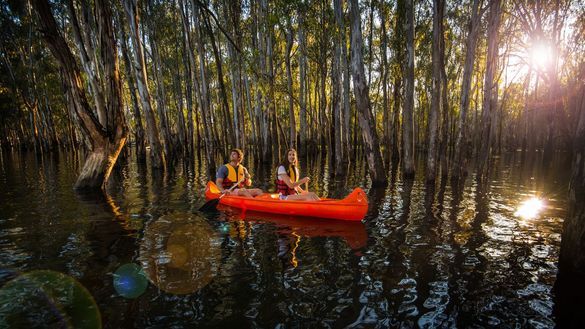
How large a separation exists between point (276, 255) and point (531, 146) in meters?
41.7

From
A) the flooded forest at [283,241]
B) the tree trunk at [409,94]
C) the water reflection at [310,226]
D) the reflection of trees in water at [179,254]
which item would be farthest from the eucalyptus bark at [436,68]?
the reflection of trees in water at [179,254]

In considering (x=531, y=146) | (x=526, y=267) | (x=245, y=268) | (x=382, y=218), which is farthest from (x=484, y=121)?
(x=531, y=146)

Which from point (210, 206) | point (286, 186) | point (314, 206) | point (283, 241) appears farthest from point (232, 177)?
point (283, 241)

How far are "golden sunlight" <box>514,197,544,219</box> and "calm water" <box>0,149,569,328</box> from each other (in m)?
0.12

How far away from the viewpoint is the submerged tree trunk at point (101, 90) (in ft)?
28.4

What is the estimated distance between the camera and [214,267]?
4.48m

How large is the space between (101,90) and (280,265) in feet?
27.7

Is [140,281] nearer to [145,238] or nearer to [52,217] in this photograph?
[145,238]

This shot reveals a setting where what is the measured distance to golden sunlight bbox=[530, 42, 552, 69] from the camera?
15242 mm

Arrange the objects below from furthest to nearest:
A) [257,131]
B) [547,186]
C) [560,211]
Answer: [257,131]
[547,186]
[560,211]

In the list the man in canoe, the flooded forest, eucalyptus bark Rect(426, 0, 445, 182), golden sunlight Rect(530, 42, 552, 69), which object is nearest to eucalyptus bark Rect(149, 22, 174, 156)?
the flooded forest

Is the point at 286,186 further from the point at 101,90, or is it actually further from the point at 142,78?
the point at 142,78

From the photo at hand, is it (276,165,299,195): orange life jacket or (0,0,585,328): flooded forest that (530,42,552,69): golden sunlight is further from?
(276,165,299,195): orange life jacket

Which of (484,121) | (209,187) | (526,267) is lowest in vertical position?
(526,267)
